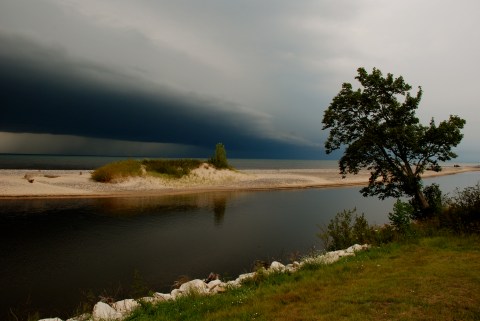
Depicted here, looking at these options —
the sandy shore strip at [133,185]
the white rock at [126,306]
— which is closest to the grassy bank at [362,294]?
the white rock at [126,306]

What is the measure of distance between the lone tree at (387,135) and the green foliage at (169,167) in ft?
146

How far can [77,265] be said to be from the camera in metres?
17.8

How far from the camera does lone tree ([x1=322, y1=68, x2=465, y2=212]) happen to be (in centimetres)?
2094

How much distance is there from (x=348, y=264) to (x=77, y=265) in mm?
14708

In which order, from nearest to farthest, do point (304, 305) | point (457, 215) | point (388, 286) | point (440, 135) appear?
point (304, 305)
point (388, 286)
point (457, 215)
point (440, 135)

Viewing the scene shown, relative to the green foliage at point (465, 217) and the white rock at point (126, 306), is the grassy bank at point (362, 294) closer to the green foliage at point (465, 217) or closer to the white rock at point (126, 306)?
the white rock at point (126, 306)

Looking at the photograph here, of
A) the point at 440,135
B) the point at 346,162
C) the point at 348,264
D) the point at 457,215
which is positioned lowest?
the point at 348,264

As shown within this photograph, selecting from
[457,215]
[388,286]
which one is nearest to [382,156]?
[457,215]

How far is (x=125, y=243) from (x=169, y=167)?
136 feet

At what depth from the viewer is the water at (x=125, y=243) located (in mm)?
14891

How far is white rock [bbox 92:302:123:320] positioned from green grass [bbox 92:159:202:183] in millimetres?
48912

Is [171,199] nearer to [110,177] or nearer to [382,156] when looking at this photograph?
[110,177]

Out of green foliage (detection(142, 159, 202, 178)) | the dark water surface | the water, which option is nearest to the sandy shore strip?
green foliage (detection(142, 159, 202, 178))

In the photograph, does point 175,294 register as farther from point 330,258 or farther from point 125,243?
point 125,243
